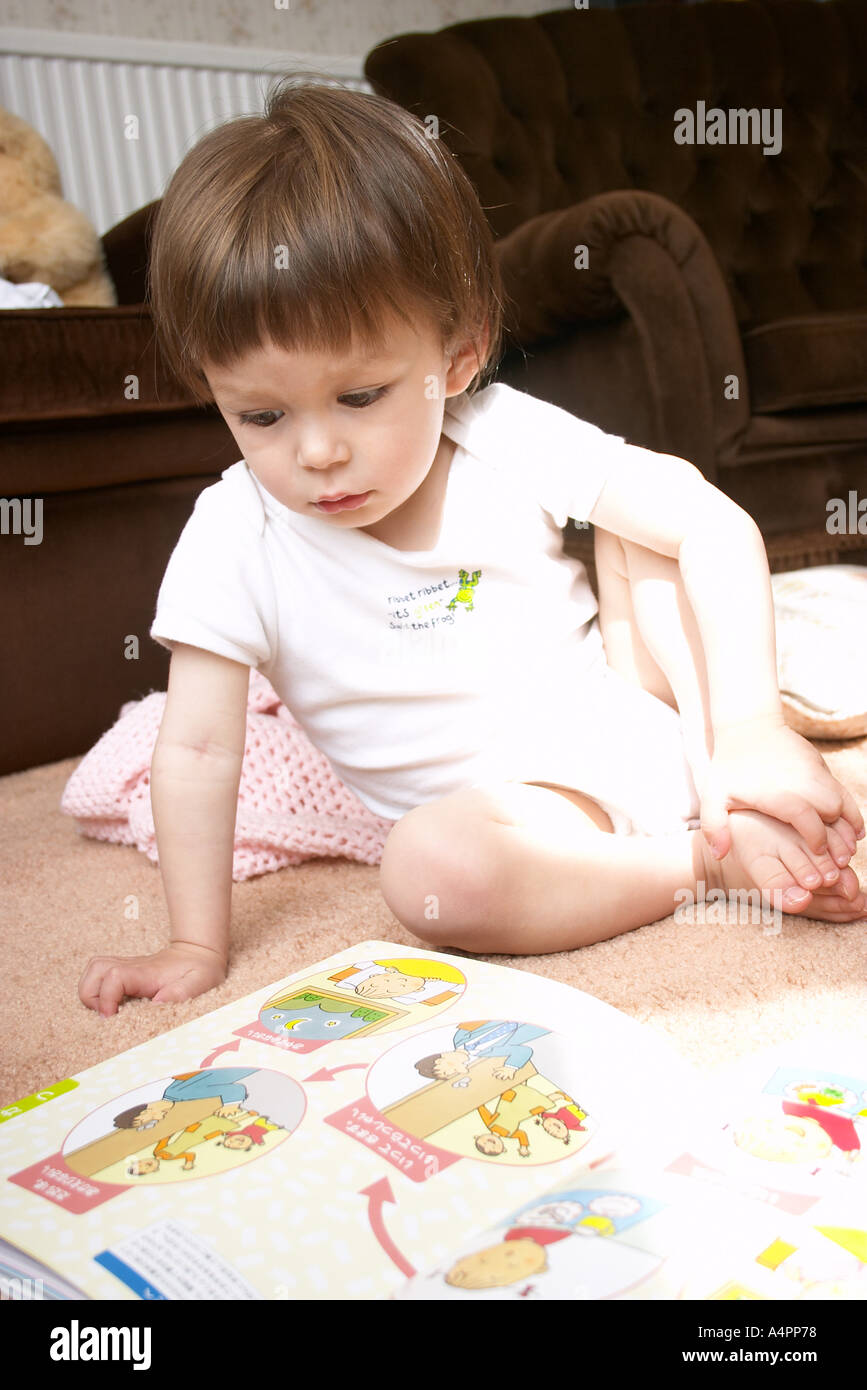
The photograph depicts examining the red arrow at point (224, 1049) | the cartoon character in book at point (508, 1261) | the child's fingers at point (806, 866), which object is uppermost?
the child's fingers at point (806, 866)

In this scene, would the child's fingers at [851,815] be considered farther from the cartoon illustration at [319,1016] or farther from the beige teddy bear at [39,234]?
the beige teddy bear at [39,234]

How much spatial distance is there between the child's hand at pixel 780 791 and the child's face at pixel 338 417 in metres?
0.28

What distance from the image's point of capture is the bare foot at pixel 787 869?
0.69m

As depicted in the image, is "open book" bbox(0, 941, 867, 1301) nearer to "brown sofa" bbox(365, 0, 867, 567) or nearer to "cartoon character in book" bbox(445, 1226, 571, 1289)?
"cartoon character in book" bbox(445, 1226, 571, 1289)

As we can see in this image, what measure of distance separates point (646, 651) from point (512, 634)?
0.36ft

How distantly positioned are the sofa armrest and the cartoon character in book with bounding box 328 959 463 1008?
969mm

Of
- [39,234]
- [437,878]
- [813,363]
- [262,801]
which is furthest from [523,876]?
[39,234]

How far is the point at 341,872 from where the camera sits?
37.5 inches

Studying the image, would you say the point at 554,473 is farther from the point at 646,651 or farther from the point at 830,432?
the point at 830,432

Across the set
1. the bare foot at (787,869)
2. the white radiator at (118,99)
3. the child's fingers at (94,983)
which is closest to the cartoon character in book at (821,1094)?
the bare foot at (787,869)

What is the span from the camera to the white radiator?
2285 millimetres

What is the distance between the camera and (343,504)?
735mm

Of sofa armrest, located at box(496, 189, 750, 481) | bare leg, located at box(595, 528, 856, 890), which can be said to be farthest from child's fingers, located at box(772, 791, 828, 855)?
sofa armrest, located at box(496, 189, 750, 481)
